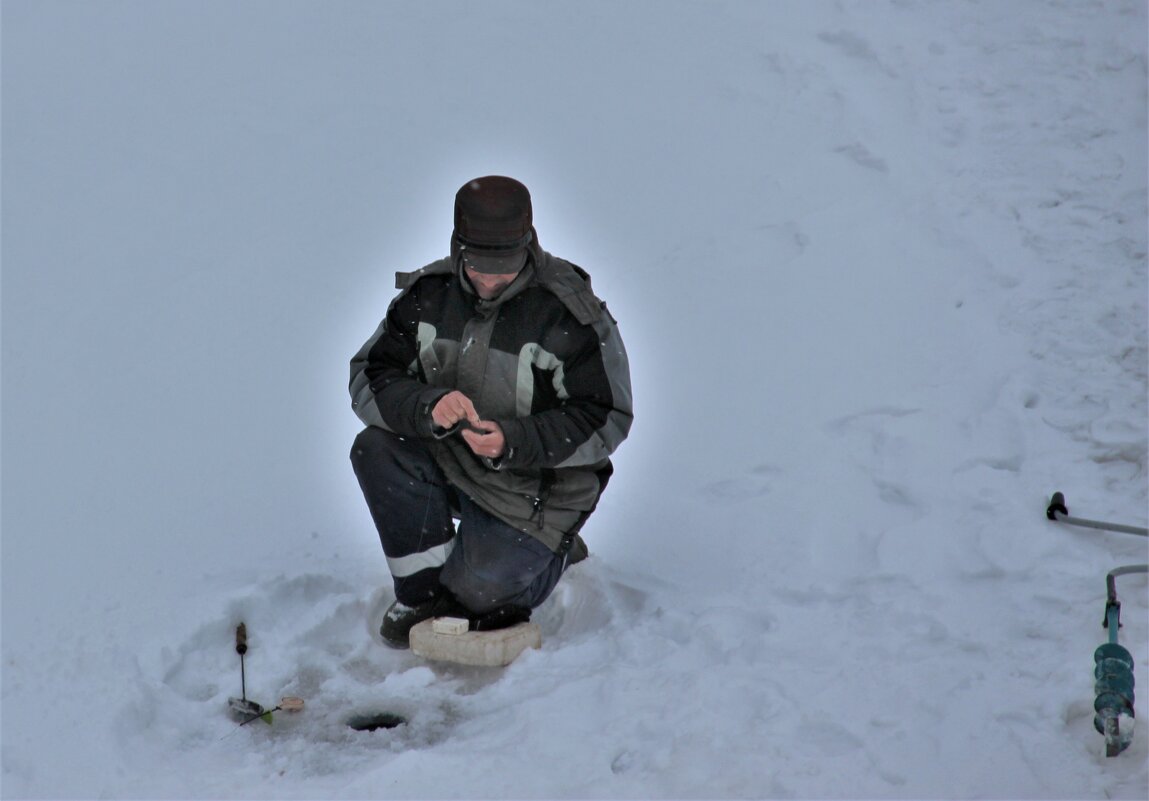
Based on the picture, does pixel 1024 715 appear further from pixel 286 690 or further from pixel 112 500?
pixel 112 500

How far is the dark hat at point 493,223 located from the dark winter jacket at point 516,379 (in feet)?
0.27

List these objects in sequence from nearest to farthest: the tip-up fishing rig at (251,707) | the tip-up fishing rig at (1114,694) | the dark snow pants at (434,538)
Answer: the tip-up fishing rig at (1114,694) → the tip-up fishing rig at (251,707) → the dark snow pants at (434,538)

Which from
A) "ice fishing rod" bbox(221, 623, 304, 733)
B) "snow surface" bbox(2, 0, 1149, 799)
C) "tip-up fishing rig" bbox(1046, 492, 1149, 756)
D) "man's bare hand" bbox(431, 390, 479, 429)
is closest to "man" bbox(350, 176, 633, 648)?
"man's bare hand" bbox(431, 390, 479, 429)

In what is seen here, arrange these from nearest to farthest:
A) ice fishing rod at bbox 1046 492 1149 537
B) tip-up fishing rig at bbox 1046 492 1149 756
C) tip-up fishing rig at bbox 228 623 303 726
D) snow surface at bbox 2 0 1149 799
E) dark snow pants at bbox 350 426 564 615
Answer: tip-up fishing rig at bbox 1046 492 1149 756 < snow surface at bbox 2 0 1149 799 < tip-up fishing rig at bbox 228 623 303 726 < dark snow pants at bbox 350 426 564 615 < ice fishing rod at bbox 1046 492 1149 537

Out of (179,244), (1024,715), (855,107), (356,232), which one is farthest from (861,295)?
(179,244)

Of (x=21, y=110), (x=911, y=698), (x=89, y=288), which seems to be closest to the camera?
(x=911, y=698)

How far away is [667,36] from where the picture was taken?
688 cm

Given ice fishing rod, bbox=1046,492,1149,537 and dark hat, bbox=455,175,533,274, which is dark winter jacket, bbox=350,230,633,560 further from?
ice fishing rod, bbox=1046,492,1149,537

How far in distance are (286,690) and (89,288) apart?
8.13 ft

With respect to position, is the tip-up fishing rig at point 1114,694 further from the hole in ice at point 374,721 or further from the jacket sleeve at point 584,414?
the hole in ice at point 374,721

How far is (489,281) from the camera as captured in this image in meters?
3.34

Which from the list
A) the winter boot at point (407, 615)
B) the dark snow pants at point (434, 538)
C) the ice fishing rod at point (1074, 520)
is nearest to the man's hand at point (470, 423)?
the dark snow pants at point (434, 538)

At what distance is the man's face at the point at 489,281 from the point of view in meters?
3.31

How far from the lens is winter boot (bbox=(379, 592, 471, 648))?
11.8ft
